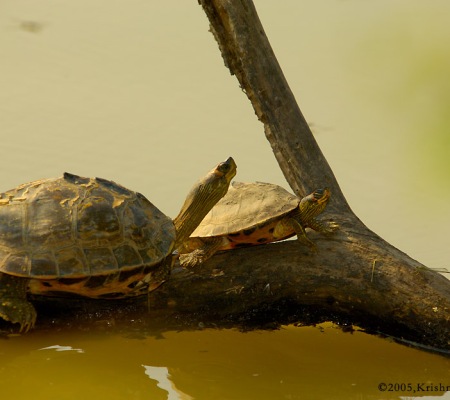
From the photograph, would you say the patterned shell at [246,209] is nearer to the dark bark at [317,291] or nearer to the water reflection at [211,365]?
the dark bark at [317,291]

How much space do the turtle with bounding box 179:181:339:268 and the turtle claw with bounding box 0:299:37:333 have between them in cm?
78

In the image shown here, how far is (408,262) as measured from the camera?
351 cm

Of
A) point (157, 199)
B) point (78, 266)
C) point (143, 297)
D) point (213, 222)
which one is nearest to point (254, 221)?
point (213, 222)

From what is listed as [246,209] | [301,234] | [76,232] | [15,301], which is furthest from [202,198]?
[15,301]

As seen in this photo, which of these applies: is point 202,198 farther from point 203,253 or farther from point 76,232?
point 76,232

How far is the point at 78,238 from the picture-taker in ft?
10.2

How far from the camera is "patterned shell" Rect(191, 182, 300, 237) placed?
360 centimetres

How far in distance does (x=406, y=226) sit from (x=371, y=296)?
247 cm

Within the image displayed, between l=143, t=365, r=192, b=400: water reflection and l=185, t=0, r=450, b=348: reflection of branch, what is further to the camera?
l=185, t=0, r=450, b=348: reflection of branch

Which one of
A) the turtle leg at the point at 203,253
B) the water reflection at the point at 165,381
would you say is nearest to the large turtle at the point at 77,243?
the turtle leg at the point at 203,253

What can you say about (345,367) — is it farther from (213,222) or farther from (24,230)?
(24,230)

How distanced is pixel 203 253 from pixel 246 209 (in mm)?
388

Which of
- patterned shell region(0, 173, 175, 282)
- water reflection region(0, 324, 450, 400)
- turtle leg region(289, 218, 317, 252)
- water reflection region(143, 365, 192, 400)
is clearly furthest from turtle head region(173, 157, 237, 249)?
water reflection region(143, 365, 192, 400)

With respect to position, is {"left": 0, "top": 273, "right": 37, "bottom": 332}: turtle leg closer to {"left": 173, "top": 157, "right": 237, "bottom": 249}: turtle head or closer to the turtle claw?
the turtle claw
